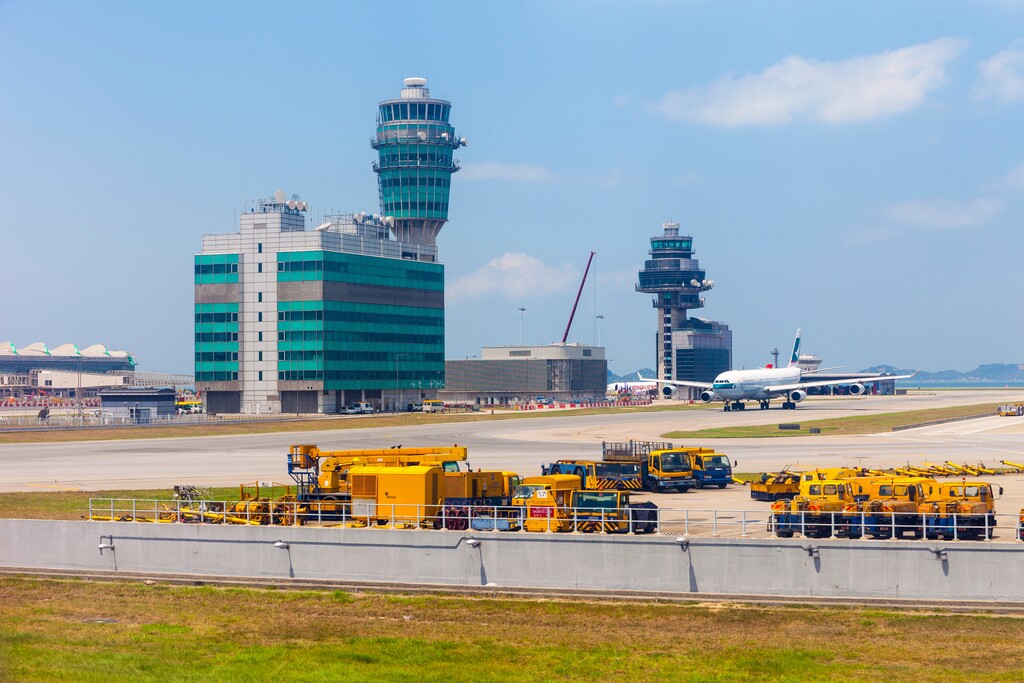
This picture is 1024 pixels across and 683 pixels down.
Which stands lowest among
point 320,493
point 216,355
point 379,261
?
point 320,493

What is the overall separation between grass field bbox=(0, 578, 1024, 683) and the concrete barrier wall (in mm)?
1274

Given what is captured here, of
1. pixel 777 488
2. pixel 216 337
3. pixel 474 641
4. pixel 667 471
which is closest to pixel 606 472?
pixel 667 471

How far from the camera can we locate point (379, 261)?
182 meters

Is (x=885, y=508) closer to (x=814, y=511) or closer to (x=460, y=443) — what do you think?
(x=814, y=511)

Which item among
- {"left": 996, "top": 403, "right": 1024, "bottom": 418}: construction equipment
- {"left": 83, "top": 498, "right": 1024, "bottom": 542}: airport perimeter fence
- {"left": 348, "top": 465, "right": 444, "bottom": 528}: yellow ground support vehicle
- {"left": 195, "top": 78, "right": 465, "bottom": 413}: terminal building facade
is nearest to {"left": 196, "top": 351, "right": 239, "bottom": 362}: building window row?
{"left": 195, "top": 78, "right": 465, "bottom": 413}: terminal building facade

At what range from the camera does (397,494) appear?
4412 centimetres

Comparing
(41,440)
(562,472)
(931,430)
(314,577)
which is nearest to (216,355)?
(41,440)

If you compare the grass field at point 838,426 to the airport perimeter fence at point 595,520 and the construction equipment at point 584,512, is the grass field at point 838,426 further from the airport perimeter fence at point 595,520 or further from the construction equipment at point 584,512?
the construction equipment at point 584,512

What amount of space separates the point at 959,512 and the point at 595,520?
12.7 m

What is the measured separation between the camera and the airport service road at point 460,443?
70.9 m

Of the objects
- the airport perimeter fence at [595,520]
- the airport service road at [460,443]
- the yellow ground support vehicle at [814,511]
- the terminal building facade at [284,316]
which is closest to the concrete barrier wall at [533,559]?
the airport perimeter fence at [595,520]

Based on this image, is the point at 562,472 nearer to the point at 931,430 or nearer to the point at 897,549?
the point at 897,549

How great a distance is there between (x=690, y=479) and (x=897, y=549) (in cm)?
2323

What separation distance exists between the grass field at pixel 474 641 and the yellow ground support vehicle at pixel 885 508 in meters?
3.73
